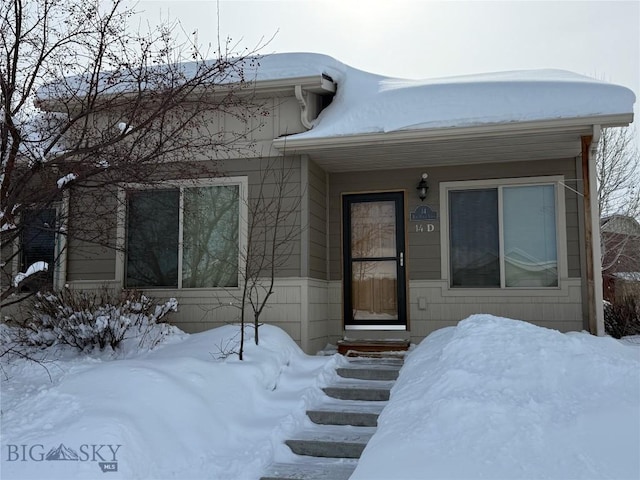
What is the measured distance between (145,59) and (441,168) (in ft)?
13.3

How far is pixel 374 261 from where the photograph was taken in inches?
300

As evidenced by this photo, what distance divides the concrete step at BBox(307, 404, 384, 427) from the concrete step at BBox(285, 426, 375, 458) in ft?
0.63

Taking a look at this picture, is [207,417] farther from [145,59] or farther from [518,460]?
[145,59]

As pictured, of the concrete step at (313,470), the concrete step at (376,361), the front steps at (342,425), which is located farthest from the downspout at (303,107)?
the concrete step at (313,470)

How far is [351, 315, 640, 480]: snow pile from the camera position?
10.2ft

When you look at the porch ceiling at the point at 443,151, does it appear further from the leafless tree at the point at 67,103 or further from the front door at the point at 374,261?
the leafless tree at the point at 67,103

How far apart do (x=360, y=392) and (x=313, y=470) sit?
4.46 ft

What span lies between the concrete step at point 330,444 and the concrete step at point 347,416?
193 mm

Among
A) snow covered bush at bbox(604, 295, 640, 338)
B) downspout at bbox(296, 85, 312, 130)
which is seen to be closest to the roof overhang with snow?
downspout at bbox(296, 85, 312, 130)

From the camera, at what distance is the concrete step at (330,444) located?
4.38m

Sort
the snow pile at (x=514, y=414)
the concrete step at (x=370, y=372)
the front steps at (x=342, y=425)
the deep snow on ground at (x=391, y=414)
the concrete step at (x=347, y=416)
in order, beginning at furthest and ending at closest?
the concrete step at (x=370, y=372)
the concrete step at (x=347, y=416)
the front steps at (x=342, y=425)
the deep snow on ground at (x=391, y=414)
the snow pile at (x=514, y=414)

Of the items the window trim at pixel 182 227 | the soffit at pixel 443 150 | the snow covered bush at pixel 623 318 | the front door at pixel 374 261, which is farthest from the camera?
the snow covered bush at pixel 623 318

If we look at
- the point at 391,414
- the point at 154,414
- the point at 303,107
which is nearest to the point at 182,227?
the point at 303,107

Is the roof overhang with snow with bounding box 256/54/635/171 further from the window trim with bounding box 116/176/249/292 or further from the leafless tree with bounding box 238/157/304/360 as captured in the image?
the window trim with bounding box 116/176/249/292
